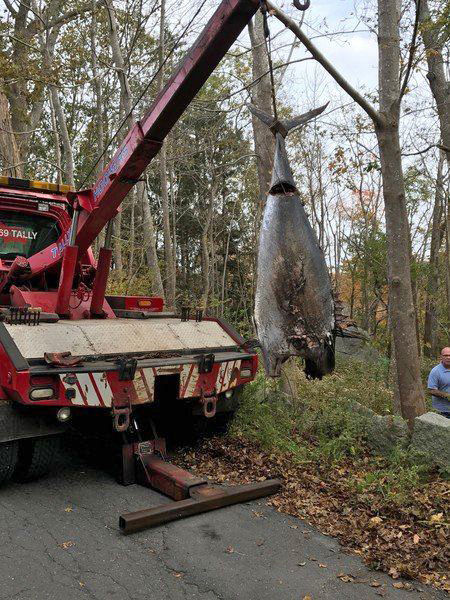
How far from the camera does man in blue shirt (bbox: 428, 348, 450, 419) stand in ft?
22.2

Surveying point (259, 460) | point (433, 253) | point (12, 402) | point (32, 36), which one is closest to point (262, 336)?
point (12, 402)

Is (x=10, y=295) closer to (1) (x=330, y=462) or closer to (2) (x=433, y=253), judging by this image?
(1) (x=330, y=462)

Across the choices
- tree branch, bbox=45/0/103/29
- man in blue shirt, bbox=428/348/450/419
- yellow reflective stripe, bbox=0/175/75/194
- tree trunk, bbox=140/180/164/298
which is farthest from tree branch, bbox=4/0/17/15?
man in blue shirt, bbox=428/348/450/419

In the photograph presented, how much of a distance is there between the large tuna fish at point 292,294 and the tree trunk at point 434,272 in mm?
16238

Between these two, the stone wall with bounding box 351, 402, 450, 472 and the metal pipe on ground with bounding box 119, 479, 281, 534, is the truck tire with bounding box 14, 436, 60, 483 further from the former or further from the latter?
the stone wall with bounding box 351, 402, 450, 472

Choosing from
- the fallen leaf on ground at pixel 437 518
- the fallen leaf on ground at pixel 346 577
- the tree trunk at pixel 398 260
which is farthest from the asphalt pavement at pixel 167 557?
the tree trunk at pixel 398 260

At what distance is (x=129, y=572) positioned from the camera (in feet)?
11.9

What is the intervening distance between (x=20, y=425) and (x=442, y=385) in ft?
16.6

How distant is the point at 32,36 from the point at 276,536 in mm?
16786

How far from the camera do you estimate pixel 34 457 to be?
16.5 feet

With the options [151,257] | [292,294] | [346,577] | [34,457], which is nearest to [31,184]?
[34,457]

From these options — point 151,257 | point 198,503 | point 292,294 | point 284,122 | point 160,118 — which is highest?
point 160,118

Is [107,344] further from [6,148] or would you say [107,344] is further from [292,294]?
[6,148]

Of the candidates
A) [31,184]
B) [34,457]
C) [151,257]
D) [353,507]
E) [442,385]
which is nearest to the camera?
[353,507]
